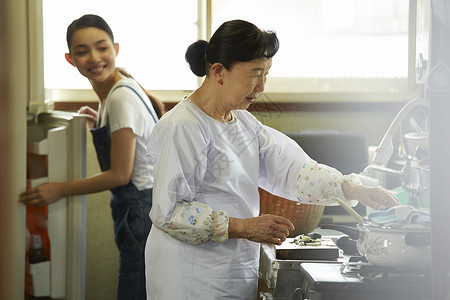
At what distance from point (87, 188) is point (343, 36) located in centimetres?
157

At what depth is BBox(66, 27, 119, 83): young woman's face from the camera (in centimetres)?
194

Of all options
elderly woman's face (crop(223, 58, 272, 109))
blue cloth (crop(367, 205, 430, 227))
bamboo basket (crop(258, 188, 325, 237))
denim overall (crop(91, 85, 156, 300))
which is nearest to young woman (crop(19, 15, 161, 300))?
denim overall (crop(91, 85, 156, 300))

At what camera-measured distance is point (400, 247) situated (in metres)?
0.99

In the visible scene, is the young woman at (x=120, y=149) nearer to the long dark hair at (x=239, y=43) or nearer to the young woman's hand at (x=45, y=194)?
the young woman's hand at (x=45, y=194)

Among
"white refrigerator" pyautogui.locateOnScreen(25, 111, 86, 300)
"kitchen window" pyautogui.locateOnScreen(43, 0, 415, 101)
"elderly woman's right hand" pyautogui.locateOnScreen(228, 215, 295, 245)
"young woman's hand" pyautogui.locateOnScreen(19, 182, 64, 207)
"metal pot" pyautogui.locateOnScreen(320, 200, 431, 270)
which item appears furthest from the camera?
"kitchen window" pyautogui.locateOnScreen(43, 0, 415, 101)

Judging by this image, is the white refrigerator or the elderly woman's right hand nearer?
the elderly woman's right hand

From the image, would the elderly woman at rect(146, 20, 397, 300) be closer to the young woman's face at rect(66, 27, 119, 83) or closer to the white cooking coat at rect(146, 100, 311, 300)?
the white cooking coat at rect(146, 100, 311, 300)

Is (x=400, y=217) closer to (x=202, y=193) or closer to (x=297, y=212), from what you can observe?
(x=202, y=193)

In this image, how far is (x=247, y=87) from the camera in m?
1.20

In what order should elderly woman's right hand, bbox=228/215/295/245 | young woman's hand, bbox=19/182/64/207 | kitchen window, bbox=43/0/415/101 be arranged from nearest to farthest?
1. elderly woman's right hand, bbox=228/215/295/245
2. young woman's hand, bbox=19/182/64/207
3. kitchen window, bbox=43/0/415/101

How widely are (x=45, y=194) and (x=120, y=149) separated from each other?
28 cm

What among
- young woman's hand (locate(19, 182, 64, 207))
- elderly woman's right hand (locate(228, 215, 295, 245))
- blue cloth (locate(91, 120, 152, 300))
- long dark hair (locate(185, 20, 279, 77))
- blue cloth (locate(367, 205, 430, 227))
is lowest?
blue cloth (locate(91, 120, 152, 300))

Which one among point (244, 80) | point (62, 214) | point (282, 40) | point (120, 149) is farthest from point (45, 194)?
point (282, 40)

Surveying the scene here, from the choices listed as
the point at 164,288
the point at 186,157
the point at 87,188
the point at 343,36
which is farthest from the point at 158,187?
the point at 343,36
